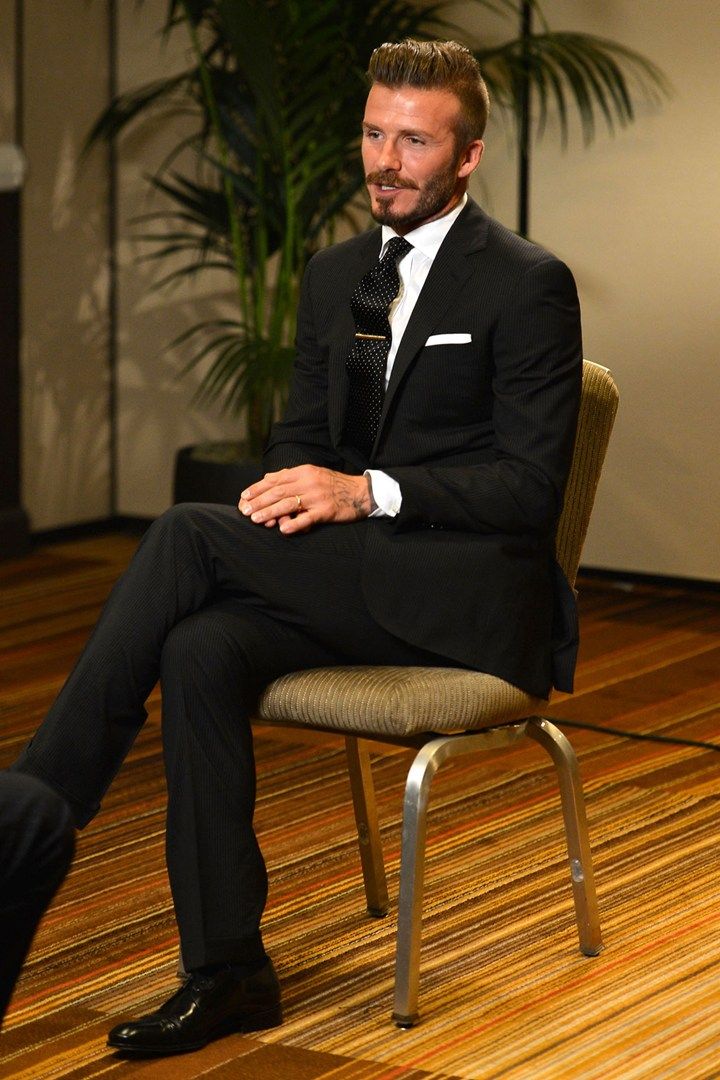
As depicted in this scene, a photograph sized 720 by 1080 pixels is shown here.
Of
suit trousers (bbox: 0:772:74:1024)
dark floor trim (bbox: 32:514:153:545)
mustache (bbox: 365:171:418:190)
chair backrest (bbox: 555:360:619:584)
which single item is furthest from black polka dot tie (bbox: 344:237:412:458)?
dark floor trim (bbox: 32:514:153:545)

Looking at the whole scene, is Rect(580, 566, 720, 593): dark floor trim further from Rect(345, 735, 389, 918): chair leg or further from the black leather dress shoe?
the black leather dress shoe

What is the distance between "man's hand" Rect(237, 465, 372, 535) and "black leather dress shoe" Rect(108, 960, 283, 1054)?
569 mm

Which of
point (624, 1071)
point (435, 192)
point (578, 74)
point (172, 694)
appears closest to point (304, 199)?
point (578, 74)

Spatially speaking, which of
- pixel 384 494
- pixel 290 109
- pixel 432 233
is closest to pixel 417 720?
pixel 384 494

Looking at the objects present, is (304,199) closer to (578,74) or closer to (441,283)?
(578,74)

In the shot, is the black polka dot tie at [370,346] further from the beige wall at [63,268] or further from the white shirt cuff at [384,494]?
the beige wall at [63,268]

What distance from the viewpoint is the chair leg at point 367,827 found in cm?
249

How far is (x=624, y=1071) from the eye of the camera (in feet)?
6.57

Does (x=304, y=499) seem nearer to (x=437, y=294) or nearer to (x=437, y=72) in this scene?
(x=437, y=294)

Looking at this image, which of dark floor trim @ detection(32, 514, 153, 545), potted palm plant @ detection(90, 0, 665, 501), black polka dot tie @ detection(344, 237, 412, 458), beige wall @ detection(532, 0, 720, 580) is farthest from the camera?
dark floor trim @ detection(32, 514, 153, 545)

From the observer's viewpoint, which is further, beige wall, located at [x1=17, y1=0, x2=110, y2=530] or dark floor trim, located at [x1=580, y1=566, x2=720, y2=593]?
beige wall, located at [x1=17, y1=0, x2=110, y2=530]

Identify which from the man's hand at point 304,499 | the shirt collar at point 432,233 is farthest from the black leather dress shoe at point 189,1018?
the shirt collar at point 432,233

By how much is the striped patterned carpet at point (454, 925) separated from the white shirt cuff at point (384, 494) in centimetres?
65

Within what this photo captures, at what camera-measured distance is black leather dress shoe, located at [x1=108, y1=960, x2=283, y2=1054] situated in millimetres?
2049
